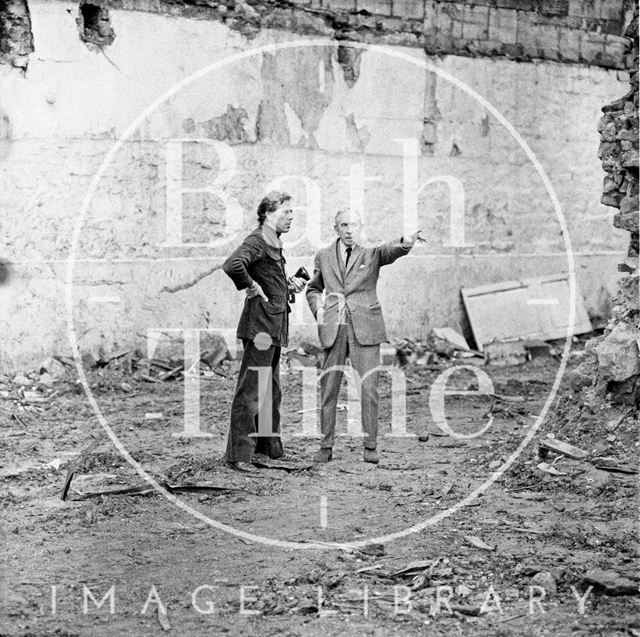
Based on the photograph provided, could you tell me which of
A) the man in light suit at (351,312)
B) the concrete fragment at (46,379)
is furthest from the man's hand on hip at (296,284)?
the concrete fragment at (46,379)

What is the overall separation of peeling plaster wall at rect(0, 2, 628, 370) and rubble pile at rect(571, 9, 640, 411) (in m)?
4.79

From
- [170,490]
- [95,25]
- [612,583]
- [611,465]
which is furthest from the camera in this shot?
[95,25]

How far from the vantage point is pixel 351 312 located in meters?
8.62

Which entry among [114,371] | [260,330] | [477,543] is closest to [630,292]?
[260,330]

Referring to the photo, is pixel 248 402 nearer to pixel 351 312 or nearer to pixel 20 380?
pixel 351 312

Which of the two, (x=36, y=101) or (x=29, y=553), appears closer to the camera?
(x=29, y=553)

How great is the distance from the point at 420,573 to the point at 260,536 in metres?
1.18

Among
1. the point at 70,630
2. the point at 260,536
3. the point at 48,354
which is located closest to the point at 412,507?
the point at 260,536

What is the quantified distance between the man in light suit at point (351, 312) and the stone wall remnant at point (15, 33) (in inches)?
194

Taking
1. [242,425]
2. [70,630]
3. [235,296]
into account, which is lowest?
[70,630]

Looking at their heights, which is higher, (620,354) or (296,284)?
(296,284)

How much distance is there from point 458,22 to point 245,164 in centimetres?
380

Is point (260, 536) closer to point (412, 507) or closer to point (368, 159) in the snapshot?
point (412, 507)

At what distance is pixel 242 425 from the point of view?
8.52 metres
